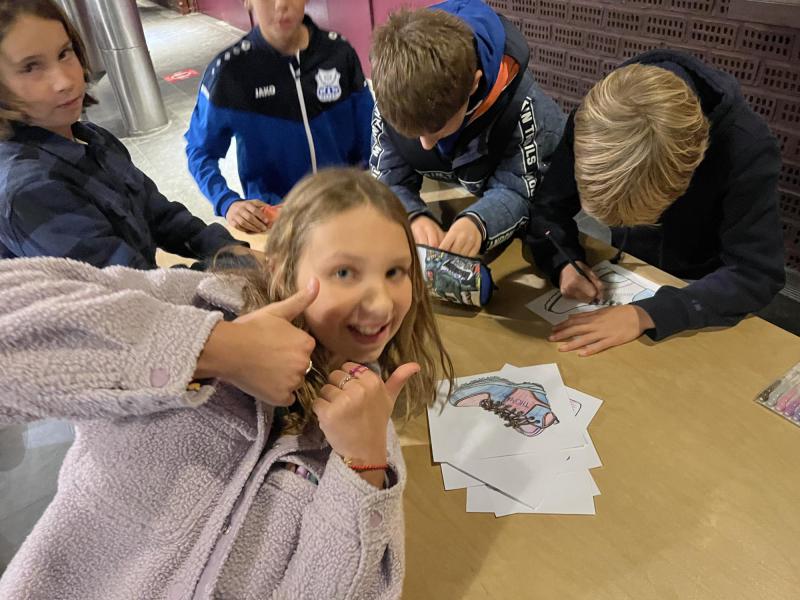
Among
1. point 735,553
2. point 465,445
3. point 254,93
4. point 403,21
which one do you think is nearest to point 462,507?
point 465,445

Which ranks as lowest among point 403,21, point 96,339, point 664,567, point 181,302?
point 664,567

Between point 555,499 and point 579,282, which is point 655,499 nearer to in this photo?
point 555,499

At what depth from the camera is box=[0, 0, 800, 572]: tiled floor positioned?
163 centimetres

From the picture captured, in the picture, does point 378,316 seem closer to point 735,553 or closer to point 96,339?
point 96,339

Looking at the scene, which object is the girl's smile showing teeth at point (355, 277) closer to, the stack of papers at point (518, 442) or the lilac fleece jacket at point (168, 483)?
the lilac fleece jacket at point (168, 483)

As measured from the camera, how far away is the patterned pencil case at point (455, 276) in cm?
119

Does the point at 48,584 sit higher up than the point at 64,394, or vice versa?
the point at 64,394

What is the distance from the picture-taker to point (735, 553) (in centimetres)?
77

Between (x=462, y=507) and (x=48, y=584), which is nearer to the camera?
(x=48, y=584)

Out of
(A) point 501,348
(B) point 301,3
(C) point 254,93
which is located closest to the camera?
(A) point 501,348

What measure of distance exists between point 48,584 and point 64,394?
33 centimetres

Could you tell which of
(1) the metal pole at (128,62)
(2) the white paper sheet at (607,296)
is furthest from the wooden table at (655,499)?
(1) the metal pole at (128,62)

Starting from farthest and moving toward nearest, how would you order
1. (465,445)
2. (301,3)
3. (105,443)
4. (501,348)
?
(301,3) < (501,348) < (465,445) < (105,443)

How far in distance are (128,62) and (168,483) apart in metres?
3.91
